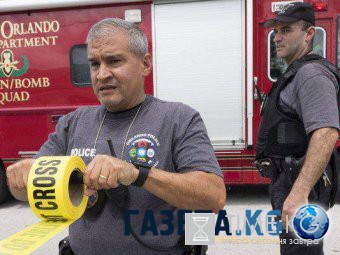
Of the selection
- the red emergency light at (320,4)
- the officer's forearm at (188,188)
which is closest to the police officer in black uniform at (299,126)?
the officer's forearm at (188,188)

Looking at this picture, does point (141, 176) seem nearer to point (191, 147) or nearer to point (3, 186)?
point (191, 147)

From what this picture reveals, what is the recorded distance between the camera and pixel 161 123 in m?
1.42

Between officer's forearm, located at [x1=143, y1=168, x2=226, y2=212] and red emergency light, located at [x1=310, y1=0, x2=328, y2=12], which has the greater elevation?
red emergency light, located at [x1=310, y1=0, x2=328, y2=12]

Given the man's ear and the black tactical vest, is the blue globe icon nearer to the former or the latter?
the black tactical vest

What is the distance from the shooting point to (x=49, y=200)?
920 millimetres

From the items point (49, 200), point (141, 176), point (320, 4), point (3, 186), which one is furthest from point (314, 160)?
point (3, 186)

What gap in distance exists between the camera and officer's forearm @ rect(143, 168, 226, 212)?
1.15 meters

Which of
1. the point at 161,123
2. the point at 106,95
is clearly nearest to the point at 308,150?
the point at 161,123

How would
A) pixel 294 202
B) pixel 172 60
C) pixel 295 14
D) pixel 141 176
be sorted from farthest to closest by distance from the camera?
pixel 172 60 → pixel 295 14 → pixel 294 202 → pixel 141 176

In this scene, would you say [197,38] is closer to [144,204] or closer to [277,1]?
[277,1]

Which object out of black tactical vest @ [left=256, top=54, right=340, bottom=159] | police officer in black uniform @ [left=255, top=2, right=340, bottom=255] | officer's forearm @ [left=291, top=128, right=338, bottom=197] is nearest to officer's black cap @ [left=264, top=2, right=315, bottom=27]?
police officer in black uniform @ [left=255, top=2, right=340, bottom=255]

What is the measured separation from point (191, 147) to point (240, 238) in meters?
2.66

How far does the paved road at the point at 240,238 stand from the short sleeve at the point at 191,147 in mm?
1655

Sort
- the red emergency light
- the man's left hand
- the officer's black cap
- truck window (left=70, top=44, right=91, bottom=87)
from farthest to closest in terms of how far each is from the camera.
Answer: truck window (left=70, top=44, right=91, bottom=87)
the red emergency light
the officer's black cap
the man's left hand
